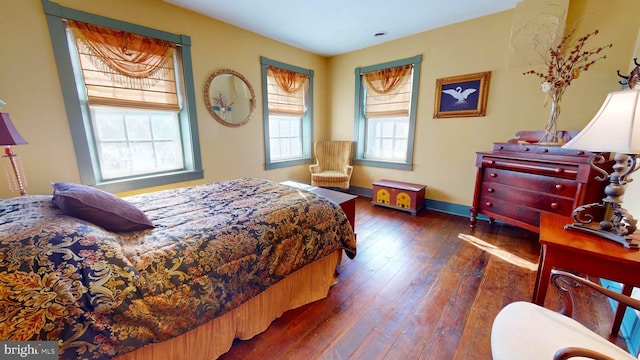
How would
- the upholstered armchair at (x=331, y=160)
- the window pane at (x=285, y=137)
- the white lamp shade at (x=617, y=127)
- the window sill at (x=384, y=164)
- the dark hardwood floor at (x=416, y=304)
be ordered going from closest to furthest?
the white lamp shade at (x=617, y=127)
the dark hardwood floor at (x=416, y=304)
the window sill at (x=384, y=164)
the window pane at (x=285, y=137)
the upholstered armchair at (x=331, y=160)

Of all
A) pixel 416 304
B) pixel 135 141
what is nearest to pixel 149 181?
pixel 135 141

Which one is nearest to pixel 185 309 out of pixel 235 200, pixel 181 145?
pixel 235 200

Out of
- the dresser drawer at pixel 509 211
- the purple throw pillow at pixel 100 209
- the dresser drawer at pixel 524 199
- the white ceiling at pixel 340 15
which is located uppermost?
the white ceiling at pixel 340 15

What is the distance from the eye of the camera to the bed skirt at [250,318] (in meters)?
1.13

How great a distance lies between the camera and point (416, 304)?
172 cm

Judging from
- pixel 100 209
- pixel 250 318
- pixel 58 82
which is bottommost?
pixel 250 318

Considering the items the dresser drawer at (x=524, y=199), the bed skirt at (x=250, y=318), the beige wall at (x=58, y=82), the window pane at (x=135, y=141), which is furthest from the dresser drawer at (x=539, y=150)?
the window pane at (x=135, y=141)

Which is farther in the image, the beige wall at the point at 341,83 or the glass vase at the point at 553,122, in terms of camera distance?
the glass vase at the point at 553,122

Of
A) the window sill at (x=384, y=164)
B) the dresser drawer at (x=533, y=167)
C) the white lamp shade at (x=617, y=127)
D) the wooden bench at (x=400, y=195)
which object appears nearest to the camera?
the white lamp shade at (x=617, y=127)

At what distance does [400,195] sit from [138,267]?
3.18 metres

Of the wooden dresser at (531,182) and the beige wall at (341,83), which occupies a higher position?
the beige wall at (341,83)

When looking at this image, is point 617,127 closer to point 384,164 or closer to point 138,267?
point 138,267

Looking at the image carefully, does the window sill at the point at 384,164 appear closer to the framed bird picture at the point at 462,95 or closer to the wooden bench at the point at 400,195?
the wooden bench at the point at 400,195

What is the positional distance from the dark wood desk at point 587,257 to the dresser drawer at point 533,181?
0.97 m
